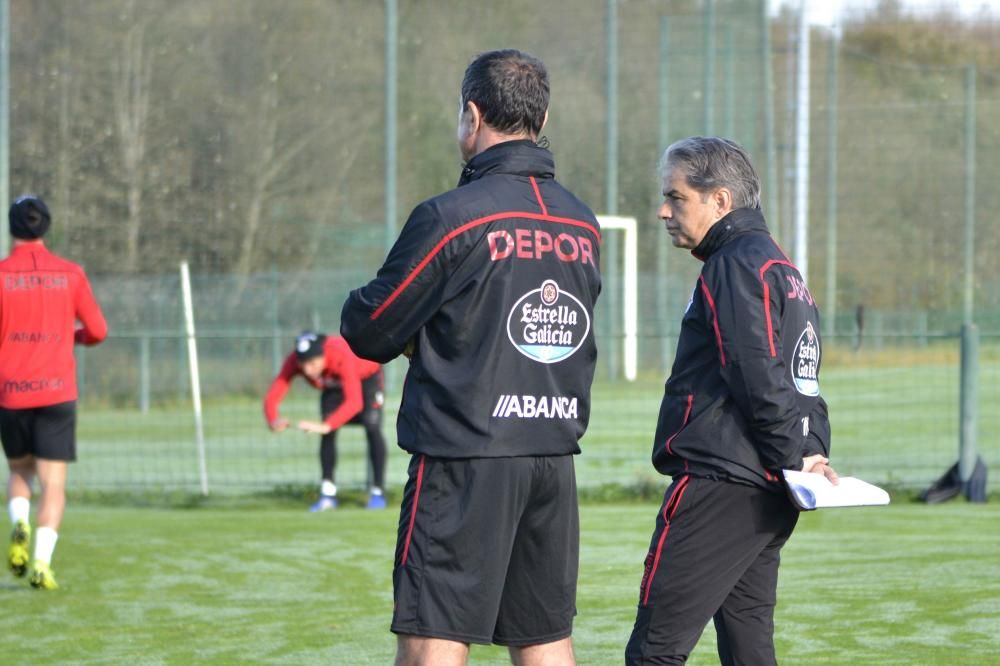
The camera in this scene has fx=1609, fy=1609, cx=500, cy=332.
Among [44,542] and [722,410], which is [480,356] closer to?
[722,410]

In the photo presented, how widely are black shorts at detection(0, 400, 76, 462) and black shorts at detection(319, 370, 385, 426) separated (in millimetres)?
4035

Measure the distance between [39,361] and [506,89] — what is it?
4.69 metres

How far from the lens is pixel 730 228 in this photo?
169 inches

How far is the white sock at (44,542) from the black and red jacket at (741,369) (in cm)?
449

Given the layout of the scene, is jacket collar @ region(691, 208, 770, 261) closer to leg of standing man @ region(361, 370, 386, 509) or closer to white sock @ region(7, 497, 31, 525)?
white sock @ region(7, 497, 31, 525)

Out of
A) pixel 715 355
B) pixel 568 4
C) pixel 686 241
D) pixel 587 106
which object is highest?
pixel 568 4

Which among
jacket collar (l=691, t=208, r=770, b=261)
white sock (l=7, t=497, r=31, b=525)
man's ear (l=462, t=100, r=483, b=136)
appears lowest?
white sock (l=7, t=497, r=31, b=525)

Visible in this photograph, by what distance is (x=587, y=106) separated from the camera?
1512 centimetres

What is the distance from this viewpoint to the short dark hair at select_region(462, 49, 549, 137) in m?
3.93

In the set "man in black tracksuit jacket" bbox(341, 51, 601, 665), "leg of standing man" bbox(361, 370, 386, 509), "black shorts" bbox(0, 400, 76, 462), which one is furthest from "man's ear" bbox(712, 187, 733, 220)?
"leg of standing man" bbox(361, 370, 386, 509)

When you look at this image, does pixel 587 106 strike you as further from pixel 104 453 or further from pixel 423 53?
pixel 104 453

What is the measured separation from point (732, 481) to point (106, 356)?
14119mm

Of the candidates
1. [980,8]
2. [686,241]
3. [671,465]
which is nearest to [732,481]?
[671,465]

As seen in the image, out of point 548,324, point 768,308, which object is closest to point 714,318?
point 768,308
